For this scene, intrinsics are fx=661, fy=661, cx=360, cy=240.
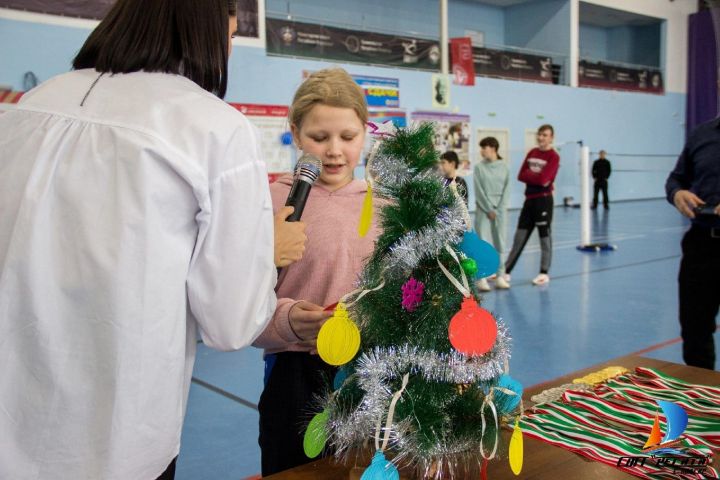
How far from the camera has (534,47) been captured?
59.7 ft

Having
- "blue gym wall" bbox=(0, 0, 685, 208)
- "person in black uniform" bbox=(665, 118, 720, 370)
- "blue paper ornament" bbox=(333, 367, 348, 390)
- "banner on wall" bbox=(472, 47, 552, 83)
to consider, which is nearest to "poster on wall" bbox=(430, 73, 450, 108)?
"blue gym wall" bbox=(0, 0, 685, 208)

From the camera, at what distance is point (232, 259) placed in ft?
3.32

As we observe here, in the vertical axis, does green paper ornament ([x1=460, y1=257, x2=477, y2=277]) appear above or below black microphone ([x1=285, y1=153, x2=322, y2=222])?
below

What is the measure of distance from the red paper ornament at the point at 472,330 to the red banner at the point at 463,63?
13840mm

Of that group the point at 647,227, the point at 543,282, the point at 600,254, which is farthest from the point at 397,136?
the point at 647,227

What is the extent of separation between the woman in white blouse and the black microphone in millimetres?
274

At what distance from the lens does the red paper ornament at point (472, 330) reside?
39.5 inches

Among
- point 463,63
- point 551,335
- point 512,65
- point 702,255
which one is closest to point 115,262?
point 702,255

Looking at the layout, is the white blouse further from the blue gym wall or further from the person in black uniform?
the blue gym wall

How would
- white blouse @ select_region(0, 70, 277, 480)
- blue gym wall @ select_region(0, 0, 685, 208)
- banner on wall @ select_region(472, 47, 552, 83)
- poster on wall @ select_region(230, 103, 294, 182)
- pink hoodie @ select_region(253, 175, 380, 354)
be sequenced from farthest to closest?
1. banner on wall @ select_region(472, 47, 552, 83)
2. poster on wall @ select_region(230, 103, 294, 182)
3. blue gym wall @ select_region(0, 0, 685, 208)
4. pink hoodie @ select_region(253, 175, 380, 354)
5. white blouse @ select_region(0, 70, 277, 480)

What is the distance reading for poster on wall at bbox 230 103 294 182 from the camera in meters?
10.7

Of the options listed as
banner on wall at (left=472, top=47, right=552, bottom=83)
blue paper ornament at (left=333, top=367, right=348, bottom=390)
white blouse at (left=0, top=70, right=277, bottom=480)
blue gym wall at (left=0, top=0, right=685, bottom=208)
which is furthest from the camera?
banner on wall at (left=472, top=47, right=552, bottom=83)

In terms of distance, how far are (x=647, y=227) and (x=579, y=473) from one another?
12.4 m

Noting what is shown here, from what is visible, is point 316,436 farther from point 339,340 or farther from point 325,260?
point 325,260
